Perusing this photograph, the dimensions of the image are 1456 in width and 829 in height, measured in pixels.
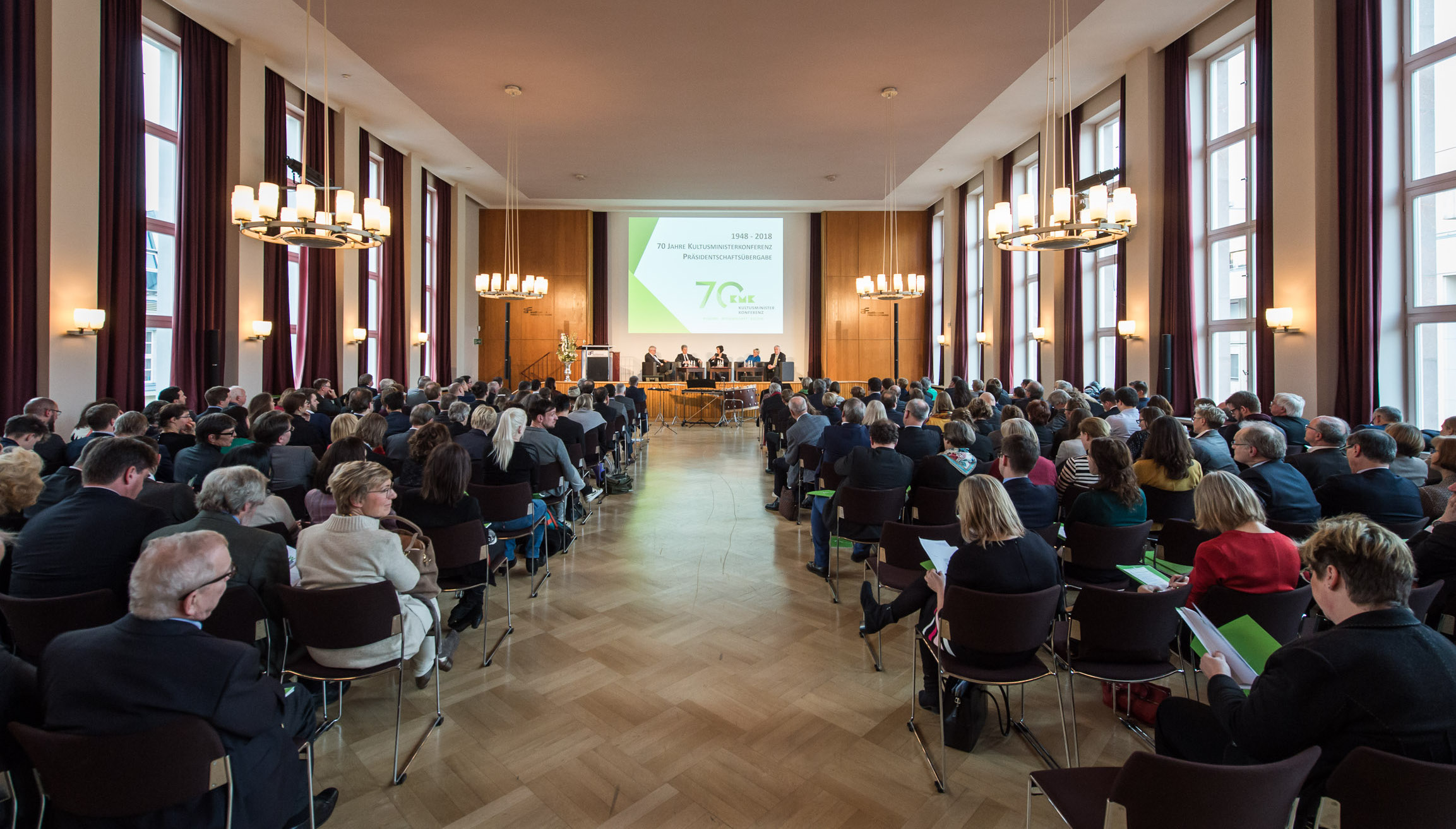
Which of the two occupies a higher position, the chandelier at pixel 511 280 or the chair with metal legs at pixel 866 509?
the chandelier at pixel 511 280

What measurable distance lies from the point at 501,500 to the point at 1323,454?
4820 mm

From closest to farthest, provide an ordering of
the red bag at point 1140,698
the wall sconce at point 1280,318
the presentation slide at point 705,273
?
the red bag at point 1140,698 < the wall sconce at point 1280,318 < the presentation slide at point 705,273

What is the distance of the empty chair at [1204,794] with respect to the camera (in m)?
1.40

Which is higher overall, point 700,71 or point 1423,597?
point 700,71

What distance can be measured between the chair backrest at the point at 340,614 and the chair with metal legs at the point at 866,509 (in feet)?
8.69

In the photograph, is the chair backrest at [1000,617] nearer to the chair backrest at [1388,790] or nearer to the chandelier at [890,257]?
the chair backrest at [1388,790]

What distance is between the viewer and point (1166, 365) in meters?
8.99

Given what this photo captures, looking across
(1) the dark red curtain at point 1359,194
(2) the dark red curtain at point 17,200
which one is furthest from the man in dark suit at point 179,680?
(1) the dark red curtain at point 1359,194

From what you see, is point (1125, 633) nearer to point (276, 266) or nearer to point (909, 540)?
point (909, 540)

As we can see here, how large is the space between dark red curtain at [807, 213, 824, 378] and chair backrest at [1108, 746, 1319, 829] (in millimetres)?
17077

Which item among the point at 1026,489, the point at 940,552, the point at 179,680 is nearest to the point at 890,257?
the point at 1026,489

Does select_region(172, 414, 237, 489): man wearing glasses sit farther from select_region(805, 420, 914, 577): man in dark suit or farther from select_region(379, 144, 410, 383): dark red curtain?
select_region(379, 144, 410, 383): dark red curtain

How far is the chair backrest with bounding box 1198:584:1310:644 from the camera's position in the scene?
7.83 ft

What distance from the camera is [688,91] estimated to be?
903 cm
